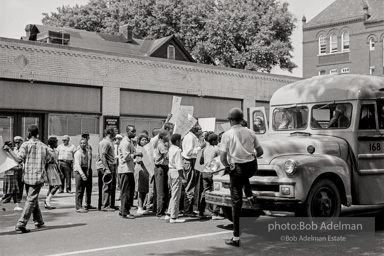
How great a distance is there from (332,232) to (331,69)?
46.9 metres

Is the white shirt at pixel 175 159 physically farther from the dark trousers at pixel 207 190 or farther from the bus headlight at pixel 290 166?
the bus headlight at pixel 290 166

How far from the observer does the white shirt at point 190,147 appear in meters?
11.1

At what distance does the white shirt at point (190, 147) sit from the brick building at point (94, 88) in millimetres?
11525

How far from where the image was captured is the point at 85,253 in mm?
7312

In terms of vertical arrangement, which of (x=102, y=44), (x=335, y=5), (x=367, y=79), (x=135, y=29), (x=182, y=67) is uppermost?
(x=335, y=5)

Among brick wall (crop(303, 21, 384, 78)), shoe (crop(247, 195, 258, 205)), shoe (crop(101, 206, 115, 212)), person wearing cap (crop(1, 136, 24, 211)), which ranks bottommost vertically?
shoe (crop(101, 206, 115, 212))

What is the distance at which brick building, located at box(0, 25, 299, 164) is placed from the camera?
822 inches

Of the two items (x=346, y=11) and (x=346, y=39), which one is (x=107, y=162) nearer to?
(x=346, y=39)

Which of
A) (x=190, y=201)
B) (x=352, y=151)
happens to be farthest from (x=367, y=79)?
(x=190, y=201)

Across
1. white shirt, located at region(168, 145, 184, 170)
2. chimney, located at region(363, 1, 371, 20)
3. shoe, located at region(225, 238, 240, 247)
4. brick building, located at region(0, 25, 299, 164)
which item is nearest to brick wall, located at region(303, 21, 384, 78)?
chimney, located at region(363, 1, 371, 20)

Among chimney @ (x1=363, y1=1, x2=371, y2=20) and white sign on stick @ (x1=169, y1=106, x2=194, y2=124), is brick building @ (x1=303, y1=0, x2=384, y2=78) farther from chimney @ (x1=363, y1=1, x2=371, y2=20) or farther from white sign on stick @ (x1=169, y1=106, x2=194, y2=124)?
white sign on stick @ (x1=169, y1=106, x2=194, y2=124)

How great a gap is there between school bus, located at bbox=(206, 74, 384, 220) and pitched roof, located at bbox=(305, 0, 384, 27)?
147ft

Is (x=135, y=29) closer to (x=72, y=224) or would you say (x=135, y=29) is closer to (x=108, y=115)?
(x=108, y=115)

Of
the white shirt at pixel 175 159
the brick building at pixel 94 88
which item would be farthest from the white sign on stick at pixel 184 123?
the brick building at pixel 94 88
